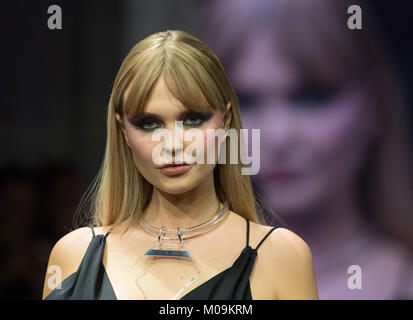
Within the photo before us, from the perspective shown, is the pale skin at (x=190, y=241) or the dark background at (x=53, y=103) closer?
the pale skin at (x=190, y=241)

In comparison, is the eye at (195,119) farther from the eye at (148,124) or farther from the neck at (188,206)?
the neck at (188,206)

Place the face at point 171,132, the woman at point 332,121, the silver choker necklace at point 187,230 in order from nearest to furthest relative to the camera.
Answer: the face at point 171,132 < the silver choker necklace at point 187,230 < the woman at point 332,121

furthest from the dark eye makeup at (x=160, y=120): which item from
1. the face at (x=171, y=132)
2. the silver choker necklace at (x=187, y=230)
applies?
the silver choker necklace at (x=187, y=230)

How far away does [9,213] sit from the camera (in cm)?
259

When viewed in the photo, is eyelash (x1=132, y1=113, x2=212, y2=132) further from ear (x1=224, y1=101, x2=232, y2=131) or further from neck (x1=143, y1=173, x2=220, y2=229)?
neck (x1=143, y1=173, x2=220, y2=229)

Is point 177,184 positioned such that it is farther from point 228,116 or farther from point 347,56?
point 347,56

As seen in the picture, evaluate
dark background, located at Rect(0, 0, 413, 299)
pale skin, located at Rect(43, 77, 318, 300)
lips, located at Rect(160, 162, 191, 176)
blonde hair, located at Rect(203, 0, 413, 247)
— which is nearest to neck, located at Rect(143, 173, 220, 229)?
pale skin, located at Rect(43, 77, 318, 300)

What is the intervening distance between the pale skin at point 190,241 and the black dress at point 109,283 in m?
0.02

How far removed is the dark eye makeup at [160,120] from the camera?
7.11ft
